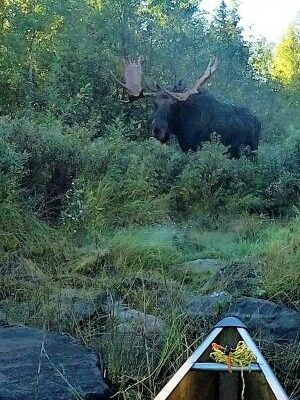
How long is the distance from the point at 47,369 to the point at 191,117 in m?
Answer: 7.99

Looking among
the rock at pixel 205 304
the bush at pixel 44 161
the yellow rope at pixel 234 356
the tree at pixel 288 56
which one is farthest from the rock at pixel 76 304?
the tree at pixel 288 56

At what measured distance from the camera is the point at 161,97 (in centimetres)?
1097

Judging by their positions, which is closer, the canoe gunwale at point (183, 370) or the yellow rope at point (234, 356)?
the canoe gunwale at point (183, 370)

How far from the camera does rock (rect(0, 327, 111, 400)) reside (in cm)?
332

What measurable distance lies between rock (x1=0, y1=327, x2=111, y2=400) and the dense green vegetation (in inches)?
6.7

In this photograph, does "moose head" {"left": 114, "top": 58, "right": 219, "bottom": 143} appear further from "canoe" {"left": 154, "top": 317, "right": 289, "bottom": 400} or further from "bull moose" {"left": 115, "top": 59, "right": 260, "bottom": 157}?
"canoe" {"left": 154, "top": 317, "right": 289, "bottom": 400}

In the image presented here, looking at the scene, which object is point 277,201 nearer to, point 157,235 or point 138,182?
point 138,182

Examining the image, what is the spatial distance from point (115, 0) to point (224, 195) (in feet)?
17.7

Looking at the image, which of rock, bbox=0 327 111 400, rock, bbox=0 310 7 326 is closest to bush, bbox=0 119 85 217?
rock, bbox=0 310 7 326

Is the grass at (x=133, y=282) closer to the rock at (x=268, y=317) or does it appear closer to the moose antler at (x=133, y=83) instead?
the rock at (x=268, y=317)

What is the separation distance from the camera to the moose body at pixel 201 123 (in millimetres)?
10797

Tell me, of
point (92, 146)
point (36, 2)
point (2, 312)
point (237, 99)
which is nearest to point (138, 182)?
point (92, 146)

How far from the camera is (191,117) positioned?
11133mm

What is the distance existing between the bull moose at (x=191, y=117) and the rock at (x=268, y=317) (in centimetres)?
627
